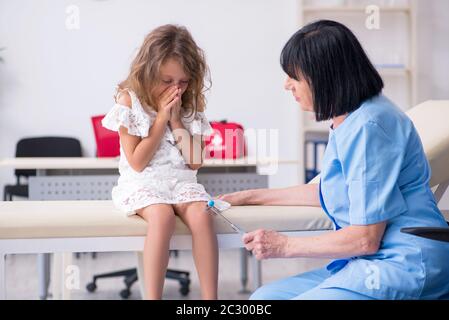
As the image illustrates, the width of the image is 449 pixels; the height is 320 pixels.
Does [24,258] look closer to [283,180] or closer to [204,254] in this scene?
[283,180]

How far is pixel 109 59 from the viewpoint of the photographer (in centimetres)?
486

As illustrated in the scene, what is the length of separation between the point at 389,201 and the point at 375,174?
2.2 inches

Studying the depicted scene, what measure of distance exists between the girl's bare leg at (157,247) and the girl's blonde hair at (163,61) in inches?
14.6

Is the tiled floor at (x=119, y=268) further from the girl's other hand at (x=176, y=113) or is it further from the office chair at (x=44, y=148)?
the girl's other hand at (x=176, y=113)

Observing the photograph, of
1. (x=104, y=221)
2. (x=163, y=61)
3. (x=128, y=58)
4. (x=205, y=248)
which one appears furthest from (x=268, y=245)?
(x=128, y=58)

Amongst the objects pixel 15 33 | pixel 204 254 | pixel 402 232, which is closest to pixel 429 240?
pixel 402 232

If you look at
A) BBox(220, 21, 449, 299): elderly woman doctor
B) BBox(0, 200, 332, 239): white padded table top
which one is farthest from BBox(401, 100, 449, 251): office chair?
BBox(220, 21, 449, 299): elderly woman doctor

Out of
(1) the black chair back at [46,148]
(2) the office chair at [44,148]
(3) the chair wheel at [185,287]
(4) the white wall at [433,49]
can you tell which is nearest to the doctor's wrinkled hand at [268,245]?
(3) the chair wheel at [185,287]

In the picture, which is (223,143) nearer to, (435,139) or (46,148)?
(46,148)

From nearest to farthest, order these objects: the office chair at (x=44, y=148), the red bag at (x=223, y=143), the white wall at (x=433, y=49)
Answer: the red bag at (x=223, y=143), the office chair at (x=44, y=148), the white wall at (x=433, y=49)

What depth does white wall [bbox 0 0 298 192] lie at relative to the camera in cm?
477

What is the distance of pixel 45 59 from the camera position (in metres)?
4.79

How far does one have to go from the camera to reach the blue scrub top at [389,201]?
123cm

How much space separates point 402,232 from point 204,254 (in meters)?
0.51
